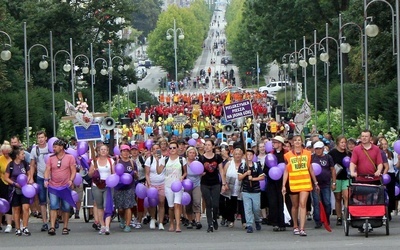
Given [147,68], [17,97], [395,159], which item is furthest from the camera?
[147,68]

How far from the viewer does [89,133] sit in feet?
88.1

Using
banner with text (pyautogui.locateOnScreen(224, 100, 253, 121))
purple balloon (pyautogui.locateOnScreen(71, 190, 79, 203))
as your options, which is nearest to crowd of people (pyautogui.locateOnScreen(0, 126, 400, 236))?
purple balloon (pyautogui.locateOnScreen(71, 190, 79, 203))

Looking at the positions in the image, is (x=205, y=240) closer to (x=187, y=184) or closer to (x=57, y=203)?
(x=187, y=184)

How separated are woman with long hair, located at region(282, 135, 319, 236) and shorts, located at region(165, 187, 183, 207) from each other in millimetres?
2171

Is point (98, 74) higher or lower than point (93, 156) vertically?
higher

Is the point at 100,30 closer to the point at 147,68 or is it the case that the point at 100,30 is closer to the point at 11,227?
the point at 11,227

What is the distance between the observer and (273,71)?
524 feet

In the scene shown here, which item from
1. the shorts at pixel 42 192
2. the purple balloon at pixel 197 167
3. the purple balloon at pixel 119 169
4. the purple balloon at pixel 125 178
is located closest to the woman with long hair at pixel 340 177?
the purple balloon at pixel 197 167

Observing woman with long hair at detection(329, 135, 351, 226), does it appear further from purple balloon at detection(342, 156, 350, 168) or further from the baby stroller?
the baby stroller

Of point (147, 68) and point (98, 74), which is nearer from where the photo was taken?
point (98, 74)

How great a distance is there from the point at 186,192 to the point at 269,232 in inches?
65.7

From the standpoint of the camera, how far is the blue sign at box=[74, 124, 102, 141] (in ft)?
87.6

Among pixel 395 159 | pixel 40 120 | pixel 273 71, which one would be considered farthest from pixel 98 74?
pixel 273 71

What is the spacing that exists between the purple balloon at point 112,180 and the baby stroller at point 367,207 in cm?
416
